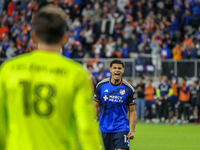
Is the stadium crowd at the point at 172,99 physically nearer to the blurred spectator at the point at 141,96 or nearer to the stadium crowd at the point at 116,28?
the blurred spectator at the point at 141,96

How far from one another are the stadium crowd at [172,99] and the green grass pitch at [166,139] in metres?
3.08

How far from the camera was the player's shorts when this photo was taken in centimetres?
738

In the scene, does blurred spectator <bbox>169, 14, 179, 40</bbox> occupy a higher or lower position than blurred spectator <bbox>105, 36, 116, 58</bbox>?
higher

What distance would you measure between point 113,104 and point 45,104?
489 centimetres

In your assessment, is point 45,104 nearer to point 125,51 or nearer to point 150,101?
point 150,101

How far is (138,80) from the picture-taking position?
75.7 ft

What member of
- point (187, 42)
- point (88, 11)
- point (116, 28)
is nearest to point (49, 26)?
point (187, 42)

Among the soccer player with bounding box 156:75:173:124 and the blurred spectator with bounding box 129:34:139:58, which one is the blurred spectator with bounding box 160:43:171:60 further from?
the soccer player with bounding box 156:75:173:124

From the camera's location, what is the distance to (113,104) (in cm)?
768

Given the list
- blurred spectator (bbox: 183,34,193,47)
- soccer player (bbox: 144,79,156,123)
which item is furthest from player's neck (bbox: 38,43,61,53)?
blurred spectator (bbox: 183,34,193,47)

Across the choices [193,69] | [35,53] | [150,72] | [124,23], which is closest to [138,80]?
[150,72]

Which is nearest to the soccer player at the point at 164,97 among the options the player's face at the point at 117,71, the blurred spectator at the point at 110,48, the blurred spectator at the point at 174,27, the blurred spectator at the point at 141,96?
the blurred spectator at the point at 141,96

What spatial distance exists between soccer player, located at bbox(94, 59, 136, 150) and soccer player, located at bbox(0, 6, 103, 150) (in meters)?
4.56

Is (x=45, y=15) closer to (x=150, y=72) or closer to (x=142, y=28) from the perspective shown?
(x=150, y=72)
